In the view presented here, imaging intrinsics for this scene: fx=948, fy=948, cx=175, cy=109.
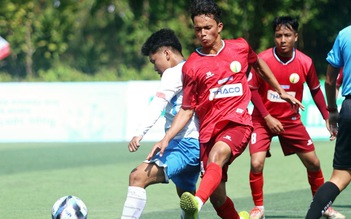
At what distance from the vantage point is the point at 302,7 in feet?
109

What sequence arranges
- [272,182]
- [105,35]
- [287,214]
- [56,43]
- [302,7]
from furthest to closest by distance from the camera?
[105,35] → [56,43] → [302,7] → [272,182] → [287,214]

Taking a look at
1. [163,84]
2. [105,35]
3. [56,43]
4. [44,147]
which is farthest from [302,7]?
[163,84]

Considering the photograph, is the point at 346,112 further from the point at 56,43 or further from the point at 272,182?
the point at 56,43

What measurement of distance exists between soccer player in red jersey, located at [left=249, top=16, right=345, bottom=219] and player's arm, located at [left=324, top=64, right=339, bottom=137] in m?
1.59

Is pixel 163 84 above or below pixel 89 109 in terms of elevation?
above

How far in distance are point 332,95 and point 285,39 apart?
2.14 meters

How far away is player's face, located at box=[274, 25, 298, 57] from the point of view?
978 centimetres

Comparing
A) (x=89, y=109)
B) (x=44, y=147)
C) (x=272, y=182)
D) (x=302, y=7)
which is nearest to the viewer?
(x=272, y=182)

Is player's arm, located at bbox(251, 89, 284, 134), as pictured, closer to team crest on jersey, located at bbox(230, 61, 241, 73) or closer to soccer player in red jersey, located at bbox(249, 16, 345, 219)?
soccer player in red jersey, located at bbox(249, 16, 345, 219)

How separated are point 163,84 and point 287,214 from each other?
2750 mm

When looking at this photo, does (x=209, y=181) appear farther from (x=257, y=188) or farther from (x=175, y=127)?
(x=257, y=188)

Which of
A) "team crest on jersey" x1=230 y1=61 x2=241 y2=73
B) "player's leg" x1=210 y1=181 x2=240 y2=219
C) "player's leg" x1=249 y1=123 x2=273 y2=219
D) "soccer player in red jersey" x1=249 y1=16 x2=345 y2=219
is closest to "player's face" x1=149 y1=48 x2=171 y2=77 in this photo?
"team crest on jersey" x1=230 y1=61 x2=241 y2=73

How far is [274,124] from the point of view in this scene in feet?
30.2

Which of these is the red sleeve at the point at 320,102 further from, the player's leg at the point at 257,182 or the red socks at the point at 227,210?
the red socks at the point at 227,210
